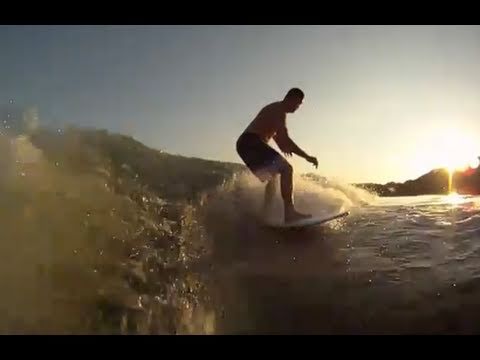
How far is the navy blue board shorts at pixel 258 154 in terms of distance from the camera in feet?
12.2

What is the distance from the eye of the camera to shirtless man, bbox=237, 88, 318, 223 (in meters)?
3.71

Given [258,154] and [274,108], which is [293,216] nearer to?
[258,154]

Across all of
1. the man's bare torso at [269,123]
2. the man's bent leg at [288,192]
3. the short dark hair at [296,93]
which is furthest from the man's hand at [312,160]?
the short dark hair at [296,93]

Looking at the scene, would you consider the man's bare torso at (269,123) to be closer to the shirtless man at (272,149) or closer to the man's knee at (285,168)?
the shirtless man at (272,149)

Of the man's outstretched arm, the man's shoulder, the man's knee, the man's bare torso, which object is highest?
the man's shoulder

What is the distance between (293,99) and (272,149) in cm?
33

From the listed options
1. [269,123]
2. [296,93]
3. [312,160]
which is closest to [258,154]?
[269,123]

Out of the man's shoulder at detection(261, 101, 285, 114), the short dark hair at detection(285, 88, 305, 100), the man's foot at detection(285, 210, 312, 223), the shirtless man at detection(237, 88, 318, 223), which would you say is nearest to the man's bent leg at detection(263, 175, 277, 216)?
the shirtless man at detection(237, 88, 318, 223)

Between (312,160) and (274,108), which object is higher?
(274,108)

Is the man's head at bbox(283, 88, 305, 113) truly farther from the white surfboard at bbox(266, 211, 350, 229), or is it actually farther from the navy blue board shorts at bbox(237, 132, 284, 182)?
the white surfboard at bbox(266, 211, 350, 229)

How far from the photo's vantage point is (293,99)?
3775mm
